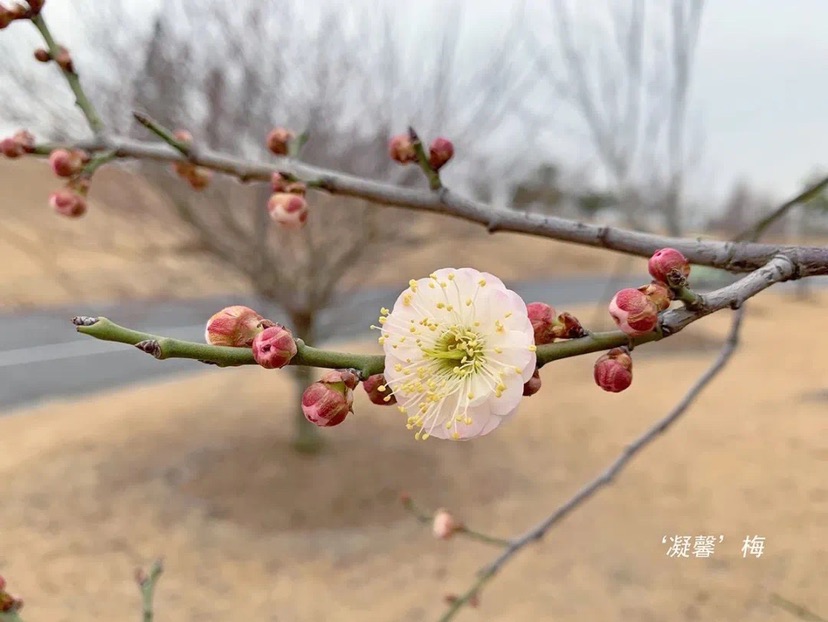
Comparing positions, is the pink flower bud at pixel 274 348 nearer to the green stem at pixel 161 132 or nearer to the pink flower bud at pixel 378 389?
the pink flower bud at pixel 378 389

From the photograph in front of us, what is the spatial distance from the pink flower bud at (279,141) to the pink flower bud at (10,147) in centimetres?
42

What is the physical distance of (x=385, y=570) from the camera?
12.4ft

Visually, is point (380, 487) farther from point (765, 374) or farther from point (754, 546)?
point (765, 374)

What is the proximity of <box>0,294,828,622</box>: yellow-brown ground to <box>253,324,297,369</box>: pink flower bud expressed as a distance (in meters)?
2.79

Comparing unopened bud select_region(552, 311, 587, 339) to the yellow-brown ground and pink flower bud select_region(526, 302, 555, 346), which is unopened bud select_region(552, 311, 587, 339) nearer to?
pink flower bud select_region(526, 302, 555, 346)

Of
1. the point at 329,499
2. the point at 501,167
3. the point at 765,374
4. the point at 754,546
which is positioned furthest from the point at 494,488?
the point at 765,374

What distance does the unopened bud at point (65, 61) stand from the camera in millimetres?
1198

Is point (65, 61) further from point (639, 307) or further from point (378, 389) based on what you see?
point (639, 307)

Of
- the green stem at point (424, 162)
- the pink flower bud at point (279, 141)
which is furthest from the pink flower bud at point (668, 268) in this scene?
the pink flower bud at point (279, 141)

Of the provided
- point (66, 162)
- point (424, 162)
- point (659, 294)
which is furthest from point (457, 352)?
point (66, 162)

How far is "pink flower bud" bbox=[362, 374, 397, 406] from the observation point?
61cm

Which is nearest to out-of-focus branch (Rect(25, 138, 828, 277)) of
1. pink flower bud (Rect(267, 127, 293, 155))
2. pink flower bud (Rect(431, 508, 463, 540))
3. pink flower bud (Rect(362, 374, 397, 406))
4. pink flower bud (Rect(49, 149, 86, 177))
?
pink flower bud (Rect(49, 149, 86, 177))

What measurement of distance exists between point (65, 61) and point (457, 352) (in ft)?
3.06

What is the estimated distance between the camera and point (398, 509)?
441cm
